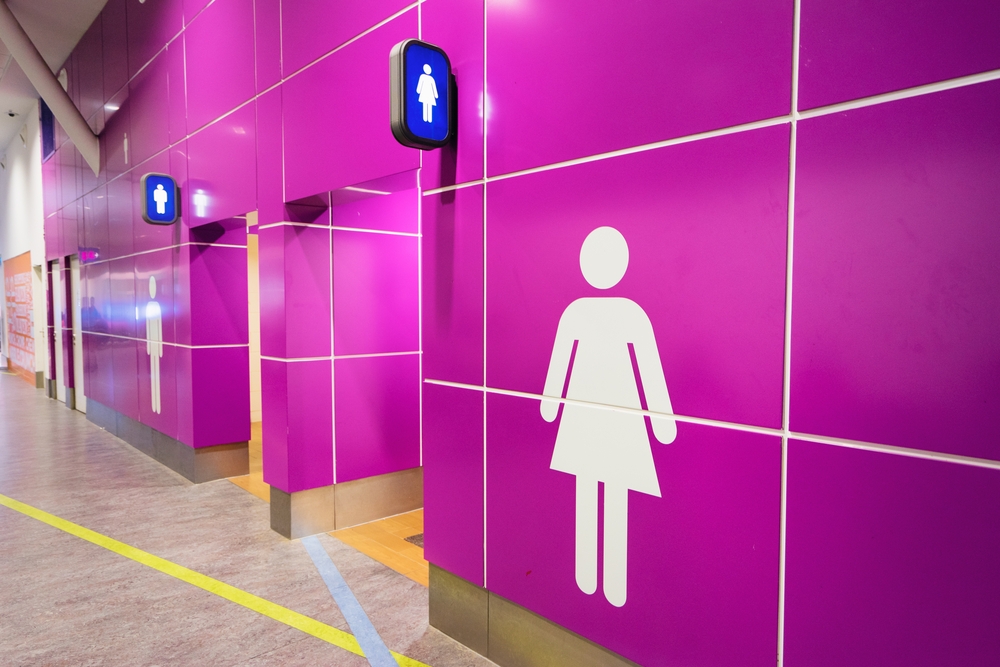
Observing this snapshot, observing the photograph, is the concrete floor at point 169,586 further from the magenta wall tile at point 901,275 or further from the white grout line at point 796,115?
the white grout line at point 796,115

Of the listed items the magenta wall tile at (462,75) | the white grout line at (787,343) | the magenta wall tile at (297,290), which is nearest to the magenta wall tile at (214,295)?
the magenta wall tile at (297,290)

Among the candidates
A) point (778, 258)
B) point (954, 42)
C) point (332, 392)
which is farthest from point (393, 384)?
point (954, 42)

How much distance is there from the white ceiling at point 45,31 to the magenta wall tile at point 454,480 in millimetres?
8120

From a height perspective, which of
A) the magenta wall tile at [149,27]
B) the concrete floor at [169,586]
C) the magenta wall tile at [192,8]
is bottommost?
the concrete floor at [169,586]

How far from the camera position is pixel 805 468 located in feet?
6.12

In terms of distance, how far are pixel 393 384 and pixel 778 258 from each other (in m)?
3.57

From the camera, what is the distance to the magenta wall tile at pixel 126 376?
7.39 metres

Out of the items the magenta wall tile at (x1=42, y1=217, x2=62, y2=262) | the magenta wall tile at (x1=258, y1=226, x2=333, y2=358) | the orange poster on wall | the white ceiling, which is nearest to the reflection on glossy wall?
the magenta wall tile at (x1=258, y1=226, x2=333, y2=358)

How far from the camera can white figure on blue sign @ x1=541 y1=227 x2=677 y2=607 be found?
2.29 m

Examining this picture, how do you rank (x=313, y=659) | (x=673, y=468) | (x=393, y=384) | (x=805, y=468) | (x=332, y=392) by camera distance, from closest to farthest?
(x=805, y=468) < (x=673, y=468) < (x=313, y=659) < (x=332, y=392) < (x=393, y=384)

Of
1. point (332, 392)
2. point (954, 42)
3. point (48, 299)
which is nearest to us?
point (954, 42)

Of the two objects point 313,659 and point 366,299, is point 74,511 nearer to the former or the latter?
point 366,299

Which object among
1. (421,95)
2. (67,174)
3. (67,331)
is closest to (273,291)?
→ (421,95)

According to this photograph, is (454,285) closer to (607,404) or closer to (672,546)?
(607,404)
